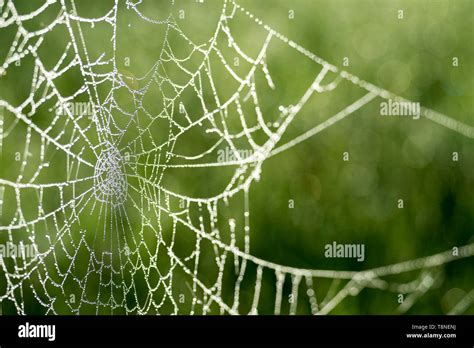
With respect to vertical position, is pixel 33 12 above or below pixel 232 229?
above

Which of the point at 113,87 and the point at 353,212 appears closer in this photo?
the point at 353,212

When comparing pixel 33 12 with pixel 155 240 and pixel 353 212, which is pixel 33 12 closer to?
pixel 155 240

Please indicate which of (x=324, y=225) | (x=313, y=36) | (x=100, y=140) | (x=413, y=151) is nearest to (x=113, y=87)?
(x=100, y=140)

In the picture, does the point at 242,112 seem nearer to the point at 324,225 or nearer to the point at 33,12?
the point at 324,225
